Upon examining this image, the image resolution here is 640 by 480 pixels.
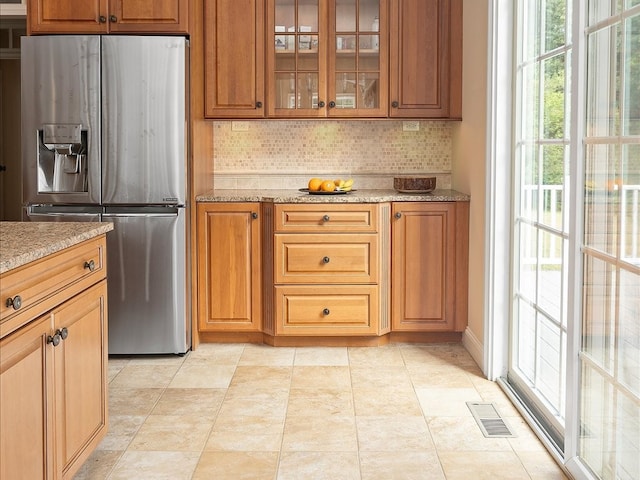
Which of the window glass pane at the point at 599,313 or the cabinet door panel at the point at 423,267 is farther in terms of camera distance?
the cabinet door panel at the point at 423,267

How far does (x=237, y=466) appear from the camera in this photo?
2.71 metres

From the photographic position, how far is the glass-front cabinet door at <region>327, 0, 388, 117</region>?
444cm

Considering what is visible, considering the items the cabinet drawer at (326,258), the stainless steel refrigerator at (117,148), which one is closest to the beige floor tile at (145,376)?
the stainless steel refrigerator at (117,148)

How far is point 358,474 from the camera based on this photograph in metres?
2.62

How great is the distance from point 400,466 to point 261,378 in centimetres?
124

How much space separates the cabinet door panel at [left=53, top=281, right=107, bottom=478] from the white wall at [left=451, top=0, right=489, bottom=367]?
204 centimetres

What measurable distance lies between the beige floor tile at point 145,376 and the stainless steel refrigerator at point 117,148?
10.3 inches

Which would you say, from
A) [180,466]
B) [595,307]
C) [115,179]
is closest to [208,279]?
[115,179]

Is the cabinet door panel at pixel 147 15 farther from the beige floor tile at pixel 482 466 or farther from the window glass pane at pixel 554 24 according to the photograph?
the beige floor tile at pixel 482 466

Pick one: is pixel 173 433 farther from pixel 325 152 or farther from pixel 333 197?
pixel 325 152

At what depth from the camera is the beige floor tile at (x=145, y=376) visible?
12.0ft

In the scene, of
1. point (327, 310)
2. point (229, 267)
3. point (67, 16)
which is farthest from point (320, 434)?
point (67, 16)

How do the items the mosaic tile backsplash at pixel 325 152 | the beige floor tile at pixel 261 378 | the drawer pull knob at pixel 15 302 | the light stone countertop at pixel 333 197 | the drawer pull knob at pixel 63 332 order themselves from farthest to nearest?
the mosaic tile backsplash at pixel 325 152 < the light stone countertop at pixel 333 197 < the beige floor tile at pixel 261 378 < the drawer pull knob at pixel 63 332 < the drawer pull knob at pixel 15 302

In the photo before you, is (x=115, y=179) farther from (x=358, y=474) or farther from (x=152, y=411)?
(x=358, y=474)
